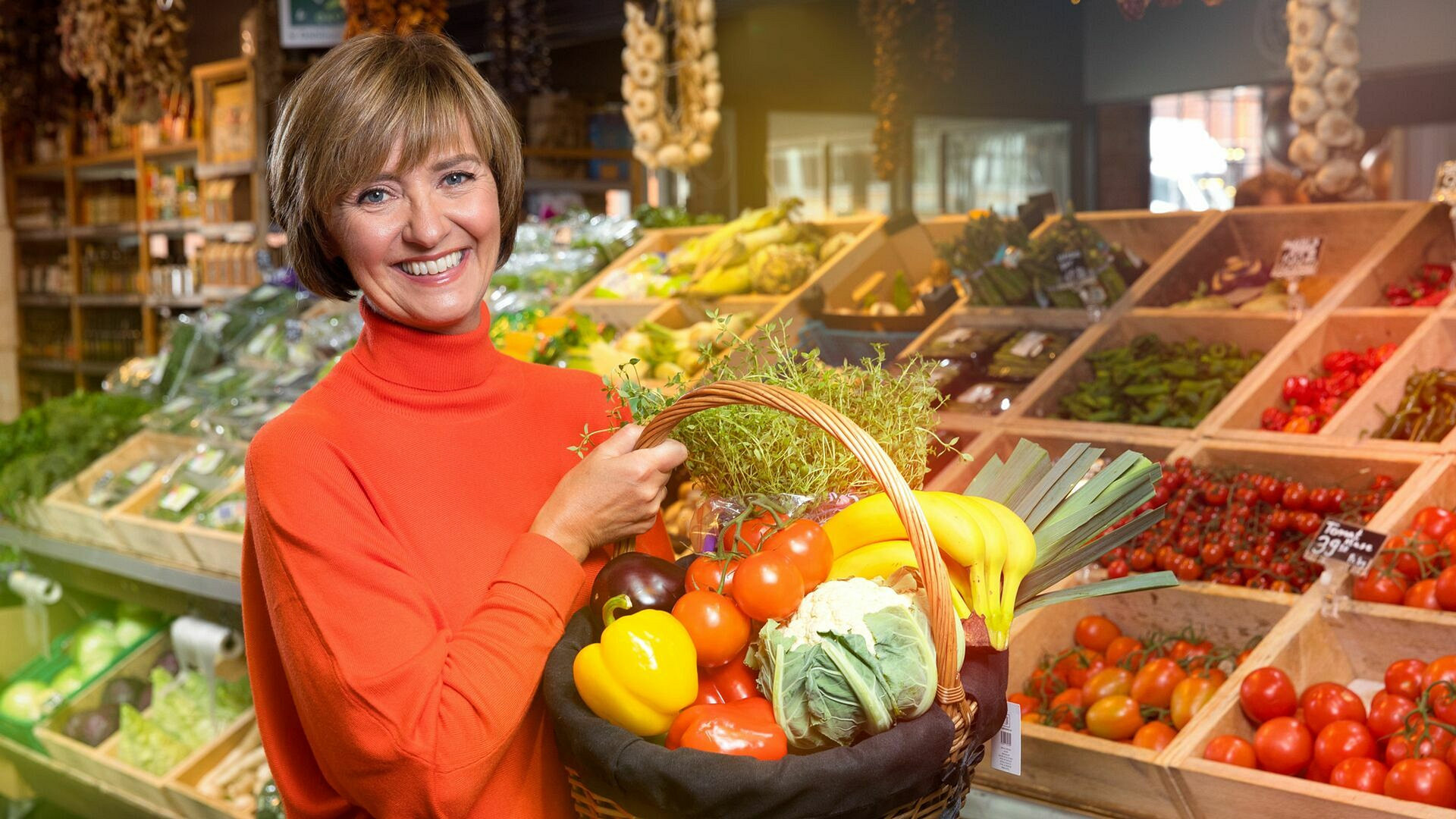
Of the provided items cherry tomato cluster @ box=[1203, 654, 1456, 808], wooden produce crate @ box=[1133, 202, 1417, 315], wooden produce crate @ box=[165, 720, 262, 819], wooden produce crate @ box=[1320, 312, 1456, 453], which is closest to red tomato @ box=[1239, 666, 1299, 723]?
cherry tomato cluster @ box=[1203, 654, 1456, 808]

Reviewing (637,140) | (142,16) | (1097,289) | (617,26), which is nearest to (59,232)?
(142,16)

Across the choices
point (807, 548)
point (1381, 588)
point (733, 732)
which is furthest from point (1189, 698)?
point (733, 732)

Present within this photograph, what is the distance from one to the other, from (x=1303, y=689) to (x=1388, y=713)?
0.20 metres

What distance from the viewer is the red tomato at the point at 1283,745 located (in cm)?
196

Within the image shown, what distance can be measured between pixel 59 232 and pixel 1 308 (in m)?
0.82

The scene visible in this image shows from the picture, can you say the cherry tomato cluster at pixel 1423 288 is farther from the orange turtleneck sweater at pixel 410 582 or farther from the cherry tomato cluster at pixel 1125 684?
the orange turtleneck sweater at pixel 410 582

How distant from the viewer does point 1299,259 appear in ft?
10.5

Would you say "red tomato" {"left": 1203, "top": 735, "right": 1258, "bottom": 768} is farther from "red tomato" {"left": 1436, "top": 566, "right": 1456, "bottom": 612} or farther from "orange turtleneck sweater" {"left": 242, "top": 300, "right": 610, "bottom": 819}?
"orange turtleneck sweater" {"left": 242, "top": 300, "right": 610, "bottom": 819}

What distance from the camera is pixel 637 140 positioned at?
537 cm

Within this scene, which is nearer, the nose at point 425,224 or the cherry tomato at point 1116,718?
the nose at point 425,224

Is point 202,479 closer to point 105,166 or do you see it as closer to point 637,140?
point 637,140

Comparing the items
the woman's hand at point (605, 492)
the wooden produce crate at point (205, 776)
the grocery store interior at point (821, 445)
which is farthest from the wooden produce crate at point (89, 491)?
the woman's hand at point (605, 492)

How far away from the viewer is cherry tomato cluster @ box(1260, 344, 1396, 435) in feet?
9.19

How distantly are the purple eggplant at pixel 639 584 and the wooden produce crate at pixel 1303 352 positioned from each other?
1.85 metres
